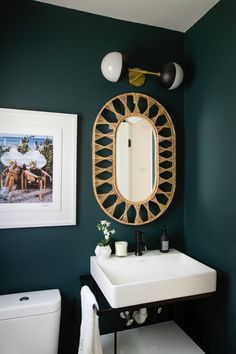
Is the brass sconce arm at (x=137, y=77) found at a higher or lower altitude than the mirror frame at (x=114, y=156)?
higher

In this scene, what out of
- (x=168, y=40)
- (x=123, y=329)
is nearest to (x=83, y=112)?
(x=168, y=40)

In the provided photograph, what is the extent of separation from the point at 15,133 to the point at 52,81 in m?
0.46

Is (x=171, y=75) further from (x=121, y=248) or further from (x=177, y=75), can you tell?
(x=121, y=248)

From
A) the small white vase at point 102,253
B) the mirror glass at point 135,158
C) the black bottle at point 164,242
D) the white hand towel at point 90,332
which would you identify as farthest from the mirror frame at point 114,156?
the white hand towel at point 90,332

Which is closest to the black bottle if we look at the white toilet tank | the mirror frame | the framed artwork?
the mirror frame

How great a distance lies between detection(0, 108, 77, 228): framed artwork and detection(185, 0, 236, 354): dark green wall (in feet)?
3.12

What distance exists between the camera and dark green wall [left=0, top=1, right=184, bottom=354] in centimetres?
170

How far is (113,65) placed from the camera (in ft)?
5.71

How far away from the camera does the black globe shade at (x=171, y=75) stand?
1860mm

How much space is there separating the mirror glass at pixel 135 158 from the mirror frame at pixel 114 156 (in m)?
0.03

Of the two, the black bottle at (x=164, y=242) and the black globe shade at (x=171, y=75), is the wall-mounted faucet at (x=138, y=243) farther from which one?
the black globe shade at (x=171, y=75)

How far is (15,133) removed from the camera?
1683 millimetres

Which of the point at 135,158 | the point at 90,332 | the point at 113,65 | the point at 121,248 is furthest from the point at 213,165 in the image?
the point at 90,332

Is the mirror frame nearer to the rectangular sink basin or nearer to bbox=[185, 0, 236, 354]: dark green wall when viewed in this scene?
bbox=[185, 0, 236, 354]: dark green wall
